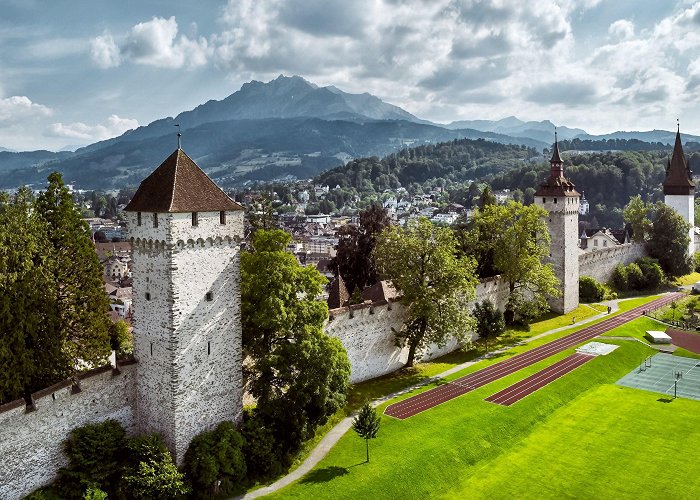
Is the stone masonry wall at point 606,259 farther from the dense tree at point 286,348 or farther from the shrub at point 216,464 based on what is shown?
the shrub at point 216,464

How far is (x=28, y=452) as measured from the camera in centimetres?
2469

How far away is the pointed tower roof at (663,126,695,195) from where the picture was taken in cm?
8731

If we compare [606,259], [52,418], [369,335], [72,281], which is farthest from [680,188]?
[52,418]

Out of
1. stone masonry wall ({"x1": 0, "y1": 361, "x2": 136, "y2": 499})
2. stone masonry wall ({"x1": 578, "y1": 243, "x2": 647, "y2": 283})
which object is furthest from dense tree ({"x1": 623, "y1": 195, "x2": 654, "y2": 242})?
stone masonry wall ({"x1": 0, "y1": 361, "x2": 136, "y2": 499})

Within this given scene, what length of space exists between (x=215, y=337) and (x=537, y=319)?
38727 mm

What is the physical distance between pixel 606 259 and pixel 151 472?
203 feet

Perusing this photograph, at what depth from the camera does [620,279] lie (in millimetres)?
72875

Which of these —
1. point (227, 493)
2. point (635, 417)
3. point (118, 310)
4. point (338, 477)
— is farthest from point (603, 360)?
point (118, 310)

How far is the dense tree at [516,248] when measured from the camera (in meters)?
52.6

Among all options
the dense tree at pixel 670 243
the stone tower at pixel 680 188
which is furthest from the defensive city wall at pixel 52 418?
the stone tower at pixel 680 188

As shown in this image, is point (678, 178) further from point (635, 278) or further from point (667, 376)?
point (667, 376)

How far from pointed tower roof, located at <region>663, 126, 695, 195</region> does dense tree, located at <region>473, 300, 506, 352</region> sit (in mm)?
51834

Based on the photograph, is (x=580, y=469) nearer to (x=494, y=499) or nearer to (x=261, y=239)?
(x=494, y=499)

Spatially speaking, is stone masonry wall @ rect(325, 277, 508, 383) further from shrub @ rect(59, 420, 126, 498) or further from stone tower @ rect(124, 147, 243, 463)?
shrub @ rect(59, 420, 126, 498)
